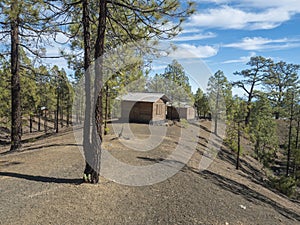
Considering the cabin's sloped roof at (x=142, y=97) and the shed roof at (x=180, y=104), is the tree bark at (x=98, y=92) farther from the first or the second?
the shed roof at (x=180, y=104)

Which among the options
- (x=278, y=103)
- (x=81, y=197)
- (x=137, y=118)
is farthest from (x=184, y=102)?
(x=81, y=197)

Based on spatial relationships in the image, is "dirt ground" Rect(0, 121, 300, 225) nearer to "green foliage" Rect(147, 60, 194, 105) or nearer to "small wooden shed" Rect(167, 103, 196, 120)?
"green foliage" Rect(147, 60, 194, 105)

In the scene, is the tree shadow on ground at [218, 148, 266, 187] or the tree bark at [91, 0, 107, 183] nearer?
the tree bark at [91, 0, 107, 183]

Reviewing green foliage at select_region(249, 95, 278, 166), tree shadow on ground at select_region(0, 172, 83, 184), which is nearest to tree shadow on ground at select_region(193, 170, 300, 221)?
tree shadow on ground at select_region(0, 172, 83, 184)

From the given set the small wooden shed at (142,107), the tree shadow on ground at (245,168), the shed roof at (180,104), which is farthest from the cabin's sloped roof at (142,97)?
the tree shadow on ground at (245,168)

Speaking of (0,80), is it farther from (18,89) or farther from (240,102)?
(240,102)

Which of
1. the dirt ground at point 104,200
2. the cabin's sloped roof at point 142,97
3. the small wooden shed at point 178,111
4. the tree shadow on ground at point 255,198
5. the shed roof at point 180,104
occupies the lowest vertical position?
the tree shadow on ground at point 255,198

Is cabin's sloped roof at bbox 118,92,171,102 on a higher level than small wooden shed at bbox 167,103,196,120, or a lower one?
higher

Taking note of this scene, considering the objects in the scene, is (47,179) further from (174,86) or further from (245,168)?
(174,86)

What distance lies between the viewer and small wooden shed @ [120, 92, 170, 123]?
23781 millimetres

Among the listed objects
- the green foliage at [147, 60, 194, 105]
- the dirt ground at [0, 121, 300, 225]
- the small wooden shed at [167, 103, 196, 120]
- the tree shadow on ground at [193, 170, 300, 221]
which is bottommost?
the tree shadow on ground at [193, 170, 300, 221]

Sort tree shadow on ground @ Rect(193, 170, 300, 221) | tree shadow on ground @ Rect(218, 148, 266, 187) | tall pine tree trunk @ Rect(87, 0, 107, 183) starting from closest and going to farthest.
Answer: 1. tall pine tree trunk @ Rect(87, 0, 107, 183)
2. tree shadow on ground @ Rect(193, 170, 300, 221)
3. tree shadow on ground @ Rect(218, 148, 266, 187)

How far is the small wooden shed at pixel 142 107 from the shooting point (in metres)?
23.8

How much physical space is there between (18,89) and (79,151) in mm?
3829
